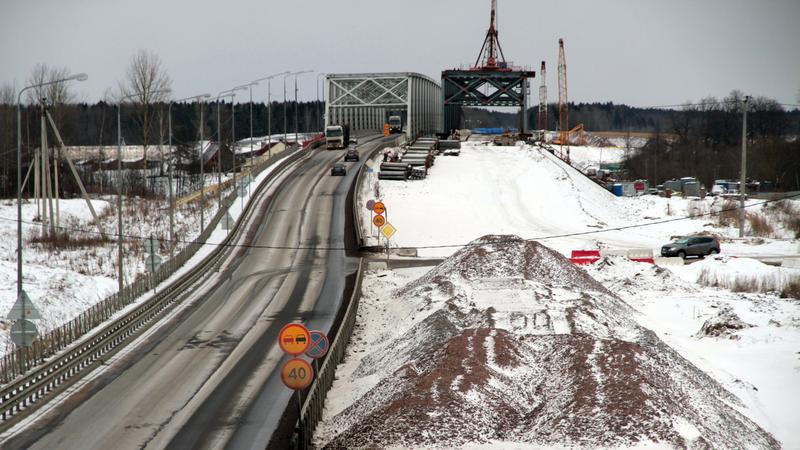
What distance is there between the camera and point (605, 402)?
19.8 meters

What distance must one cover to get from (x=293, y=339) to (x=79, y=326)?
611 inches

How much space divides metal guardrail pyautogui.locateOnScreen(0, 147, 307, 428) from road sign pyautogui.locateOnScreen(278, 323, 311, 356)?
30.2 ft

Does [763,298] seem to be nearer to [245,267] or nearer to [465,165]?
[245,267]

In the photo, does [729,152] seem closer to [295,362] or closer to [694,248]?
[694,248]

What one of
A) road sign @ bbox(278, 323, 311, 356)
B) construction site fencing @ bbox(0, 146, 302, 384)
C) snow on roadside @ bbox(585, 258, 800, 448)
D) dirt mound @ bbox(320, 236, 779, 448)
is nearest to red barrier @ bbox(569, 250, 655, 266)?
snow on roadside @ bbox(585, 258, 800, 448)

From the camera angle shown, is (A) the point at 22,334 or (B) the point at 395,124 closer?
(A) the point at 22,334

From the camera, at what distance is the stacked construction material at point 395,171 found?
77688 mm

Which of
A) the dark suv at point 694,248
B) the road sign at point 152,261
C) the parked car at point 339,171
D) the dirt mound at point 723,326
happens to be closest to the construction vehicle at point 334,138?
the parked car at point 339,171

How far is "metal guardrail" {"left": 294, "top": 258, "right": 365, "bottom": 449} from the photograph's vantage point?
19.6 m

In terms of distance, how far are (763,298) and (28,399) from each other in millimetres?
30547

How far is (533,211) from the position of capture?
69.6 metres

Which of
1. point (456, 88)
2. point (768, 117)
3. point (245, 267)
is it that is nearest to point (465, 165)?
point (456, 88)

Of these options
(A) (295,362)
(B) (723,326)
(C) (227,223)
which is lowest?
(B) (723,326)

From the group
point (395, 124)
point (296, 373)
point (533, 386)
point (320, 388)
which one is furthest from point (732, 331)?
point (395, 124)
